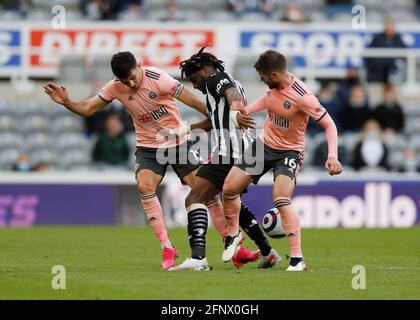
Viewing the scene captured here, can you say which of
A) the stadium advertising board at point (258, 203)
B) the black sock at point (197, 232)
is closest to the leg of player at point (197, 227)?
the black sock at point (197, 232)

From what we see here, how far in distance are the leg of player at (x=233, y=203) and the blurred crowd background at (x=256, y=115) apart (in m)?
9.15

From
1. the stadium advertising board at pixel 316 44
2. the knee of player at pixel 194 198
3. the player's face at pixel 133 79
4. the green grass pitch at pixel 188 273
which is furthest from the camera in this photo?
the stadium advertising board at pixel 316 44

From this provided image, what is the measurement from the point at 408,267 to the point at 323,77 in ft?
36.7

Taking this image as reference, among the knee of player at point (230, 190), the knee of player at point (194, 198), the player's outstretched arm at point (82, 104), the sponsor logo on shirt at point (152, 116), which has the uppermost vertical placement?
the player's outstretched arm at point (82, 104)

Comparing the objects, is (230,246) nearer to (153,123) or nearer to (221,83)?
(153,123)

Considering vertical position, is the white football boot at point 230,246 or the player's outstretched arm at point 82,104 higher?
the player's outstretched arm at point 82,104

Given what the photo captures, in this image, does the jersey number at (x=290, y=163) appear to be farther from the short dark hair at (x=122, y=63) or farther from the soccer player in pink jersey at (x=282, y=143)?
the short dark hair at (x=122, y=63)

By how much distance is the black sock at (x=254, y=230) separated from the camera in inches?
476

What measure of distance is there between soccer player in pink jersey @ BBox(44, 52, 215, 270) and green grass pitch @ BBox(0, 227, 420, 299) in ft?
2.71

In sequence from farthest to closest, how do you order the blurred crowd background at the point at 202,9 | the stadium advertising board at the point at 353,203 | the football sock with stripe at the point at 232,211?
the blurred crowd background at the point at 202,9
the stadium advertising board at the point at 353,203
the football sock with stripe at the point at 232,211

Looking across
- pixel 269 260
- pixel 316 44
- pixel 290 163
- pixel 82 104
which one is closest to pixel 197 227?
pixel 269 260

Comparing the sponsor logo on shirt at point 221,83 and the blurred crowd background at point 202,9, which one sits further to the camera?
the blurred crowd background at point 202,9

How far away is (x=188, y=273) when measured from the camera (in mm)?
11305

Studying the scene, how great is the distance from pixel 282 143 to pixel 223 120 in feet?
2.10
